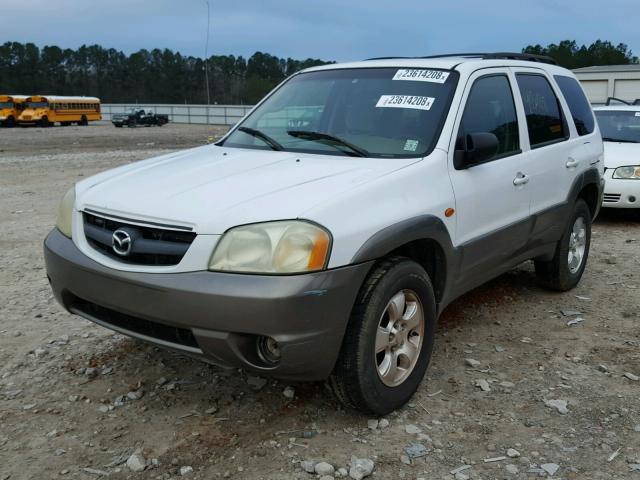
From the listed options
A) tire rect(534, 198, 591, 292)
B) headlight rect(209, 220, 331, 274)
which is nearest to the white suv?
headlight rect(209, 220, 331, 274)

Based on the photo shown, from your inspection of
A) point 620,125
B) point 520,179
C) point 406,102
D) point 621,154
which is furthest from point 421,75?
point 620,125

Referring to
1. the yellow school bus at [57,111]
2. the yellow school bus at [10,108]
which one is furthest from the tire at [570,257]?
the yellow school bus at [10,108]

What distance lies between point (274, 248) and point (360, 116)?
4.94ft

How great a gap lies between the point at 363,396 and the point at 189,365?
52.2 inches

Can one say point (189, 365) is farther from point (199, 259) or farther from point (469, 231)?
point (469, 231)

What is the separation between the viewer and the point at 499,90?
4.31 meters

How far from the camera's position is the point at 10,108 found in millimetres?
44031

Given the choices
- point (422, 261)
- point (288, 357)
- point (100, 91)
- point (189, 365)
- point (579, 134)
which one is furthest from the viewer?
point (100, 91)

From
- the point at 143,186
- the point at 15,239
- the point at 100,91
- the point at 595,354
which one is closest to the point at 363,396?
the point at 143,186

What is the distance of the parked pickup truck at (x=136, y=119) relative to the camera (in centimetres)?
4797

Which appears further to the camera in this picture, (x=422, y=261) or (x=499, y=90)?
(x=499, y=90)

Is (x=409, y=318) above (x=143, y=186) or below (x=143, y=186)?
below

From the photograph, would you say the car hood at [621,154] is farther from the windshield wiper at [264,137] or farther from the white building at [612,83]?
the white building at [612,83]

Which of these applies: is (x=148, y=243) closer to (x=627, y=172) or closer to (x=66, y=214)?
(x=66, y=214)
